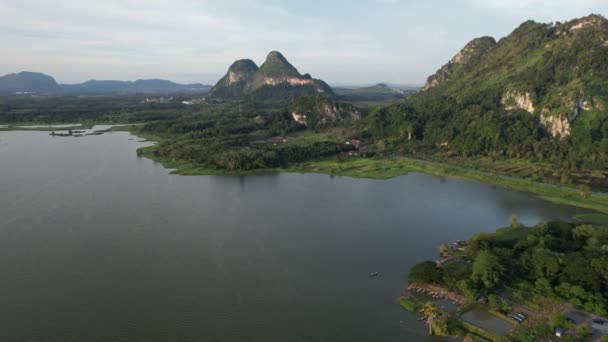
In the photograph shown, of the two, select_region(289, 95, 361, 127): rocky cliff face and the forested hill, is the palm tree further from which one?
select_region(289, 95, 361, 127): rocky cliff face

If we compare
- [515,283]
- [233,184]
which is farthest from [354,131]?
[515,283]

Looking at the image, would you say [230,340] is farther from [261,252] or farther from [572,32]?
[572,32]

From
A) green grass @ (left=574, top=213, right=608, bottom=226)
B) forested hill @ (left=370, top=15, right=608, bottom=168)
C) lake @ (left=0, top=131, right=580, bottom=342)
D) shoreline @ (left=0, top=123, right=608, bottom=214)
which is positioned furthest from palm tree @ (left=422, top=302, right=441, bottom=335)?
forested hill @ (left=370, top=15, right=608, bottom=168)

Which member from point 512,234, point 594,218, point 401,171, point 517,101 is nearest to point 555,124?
point 517,101

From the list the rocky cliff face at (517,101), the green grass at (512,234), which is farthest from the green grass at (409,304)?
the rocky cliff face at (517,101)

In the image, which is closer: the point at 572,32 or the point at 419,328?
the point at 419,328

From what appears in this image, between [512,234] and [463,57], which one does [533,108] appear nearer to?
[512,234]
